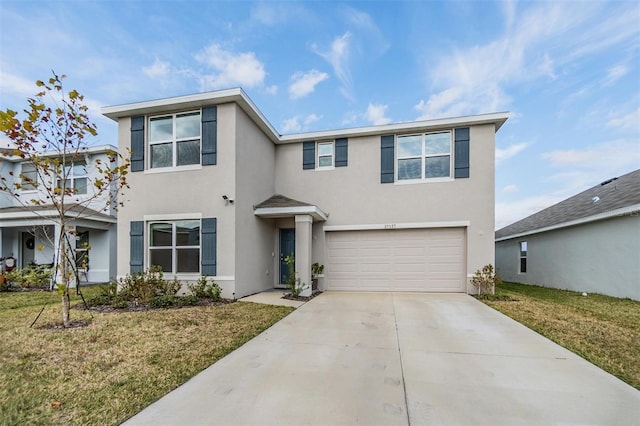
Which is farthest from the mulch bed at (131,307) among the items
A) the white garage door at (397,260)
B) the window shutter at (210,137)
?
the white garage door at (397,260)

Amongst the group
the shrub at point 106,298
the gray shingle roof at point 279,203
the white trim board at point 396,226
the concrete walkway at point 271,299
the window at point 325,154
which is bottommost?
the concrete walkway at point 271,299

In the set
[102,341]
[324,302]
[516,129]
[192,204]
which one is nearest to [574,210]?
[516,129]

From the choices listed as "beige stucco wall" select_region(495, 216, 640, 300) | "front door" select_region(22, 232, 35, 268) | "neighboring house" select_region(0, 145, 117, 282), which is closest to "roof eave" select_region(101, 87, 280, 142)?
"neighboring house" select_region(0, 145, 117, 282)

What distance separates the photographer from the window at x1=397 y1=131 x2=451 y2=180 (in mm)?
9531

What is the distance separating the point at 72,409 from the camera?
2.64 m

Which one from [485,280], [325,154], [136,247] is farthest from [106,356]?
[485,280]

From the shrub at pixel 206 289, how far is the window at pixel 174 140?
11.1 feet

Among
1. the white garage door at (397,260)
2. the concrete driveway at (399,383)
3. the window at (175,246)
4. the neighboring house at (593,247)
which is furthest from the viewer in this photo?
the white garage door at (397,260)

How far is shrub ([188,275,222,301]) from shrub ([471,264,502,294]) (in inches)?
300

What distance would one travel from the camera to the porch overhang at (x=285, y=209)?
28.6 feet

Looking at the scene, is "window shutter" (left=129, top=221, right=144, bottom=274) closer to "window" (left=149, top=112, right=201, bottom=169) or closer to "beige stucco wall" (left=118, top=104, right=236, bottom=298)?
"beige stucco wall" (left=118, top=104, right=236, bottom=298)

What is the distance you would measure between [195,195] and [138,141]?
2.50 m

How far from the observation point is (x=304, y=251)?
870 cm

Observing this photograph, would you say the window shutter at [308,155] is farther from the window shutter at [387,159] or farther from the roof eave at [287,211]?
the window shutter at [387,159]
